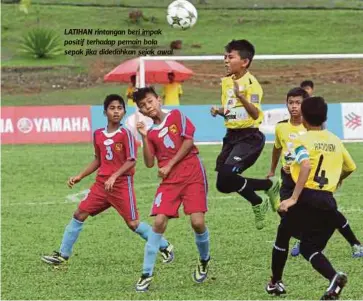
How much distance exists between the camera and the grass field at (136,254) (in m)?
7.85

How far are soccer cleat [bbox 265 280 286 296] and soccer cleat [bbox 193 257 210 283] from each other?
0.80 m

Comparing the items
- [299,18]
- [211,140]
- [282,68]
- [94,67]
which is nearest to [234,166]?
[211,140]

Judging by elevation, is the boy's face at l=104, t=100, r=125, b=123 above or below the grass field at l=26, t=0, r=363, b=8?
below

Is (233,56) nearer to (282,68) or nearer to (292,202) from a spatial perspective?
(292,202)

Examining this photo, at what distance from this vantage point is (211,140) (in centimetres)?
2086

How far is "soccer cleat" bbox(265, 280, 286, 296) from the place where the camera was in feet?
24.7

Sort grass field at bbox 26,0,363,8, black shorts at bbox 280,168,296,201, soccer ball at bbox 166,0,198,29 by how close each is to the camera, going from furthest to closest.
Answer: grass field at bbox 26,0,363,8
soccer ball at bbox 166,0,198,29
black shorts at bbox 280,168,296,201

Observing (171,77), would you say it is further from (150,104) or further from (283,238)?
(283,238)

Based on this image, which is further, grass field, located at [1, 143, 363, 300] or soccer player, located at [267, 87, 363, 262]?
soccer player, located at [267, 87, 363, 262]

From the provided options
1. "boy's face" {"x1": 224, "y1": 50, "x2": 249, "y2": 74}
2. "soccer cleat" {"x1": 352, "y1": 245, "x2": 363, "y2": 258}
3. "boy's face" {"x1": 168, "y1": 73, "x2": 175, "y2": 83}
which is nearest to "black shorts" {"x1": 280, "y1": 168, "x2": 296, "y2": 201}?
"soccer cleat" {"x1": 352, "y1": 245, "x2": 363, "y2": 258}

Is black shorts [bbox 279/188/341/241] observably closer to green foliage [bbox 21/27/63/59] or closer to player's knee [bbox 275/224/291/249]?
player's knee [bbox 275/224/291/249]

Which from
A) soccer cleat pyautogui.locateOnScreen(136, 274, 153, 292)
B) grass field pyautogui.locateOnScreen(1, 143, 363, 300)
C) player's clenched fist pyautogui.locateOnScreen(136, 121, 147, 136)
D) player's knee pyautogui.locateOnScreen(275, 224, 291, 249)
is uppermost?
player's clenched fist pyautogui.locateOnScreen(136, 121, 147, 136)

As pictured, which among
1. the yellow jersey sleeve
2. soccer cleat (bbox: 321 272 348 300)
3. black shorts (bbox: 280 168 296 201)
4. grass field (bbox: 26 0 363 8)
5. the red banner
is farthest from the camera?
grass field (bbox: 26 0 363 8)

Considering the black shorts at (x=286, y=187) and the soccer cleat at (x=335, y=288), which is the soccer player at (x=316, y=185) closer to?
the soccer cleat at (x=335, y=288)
